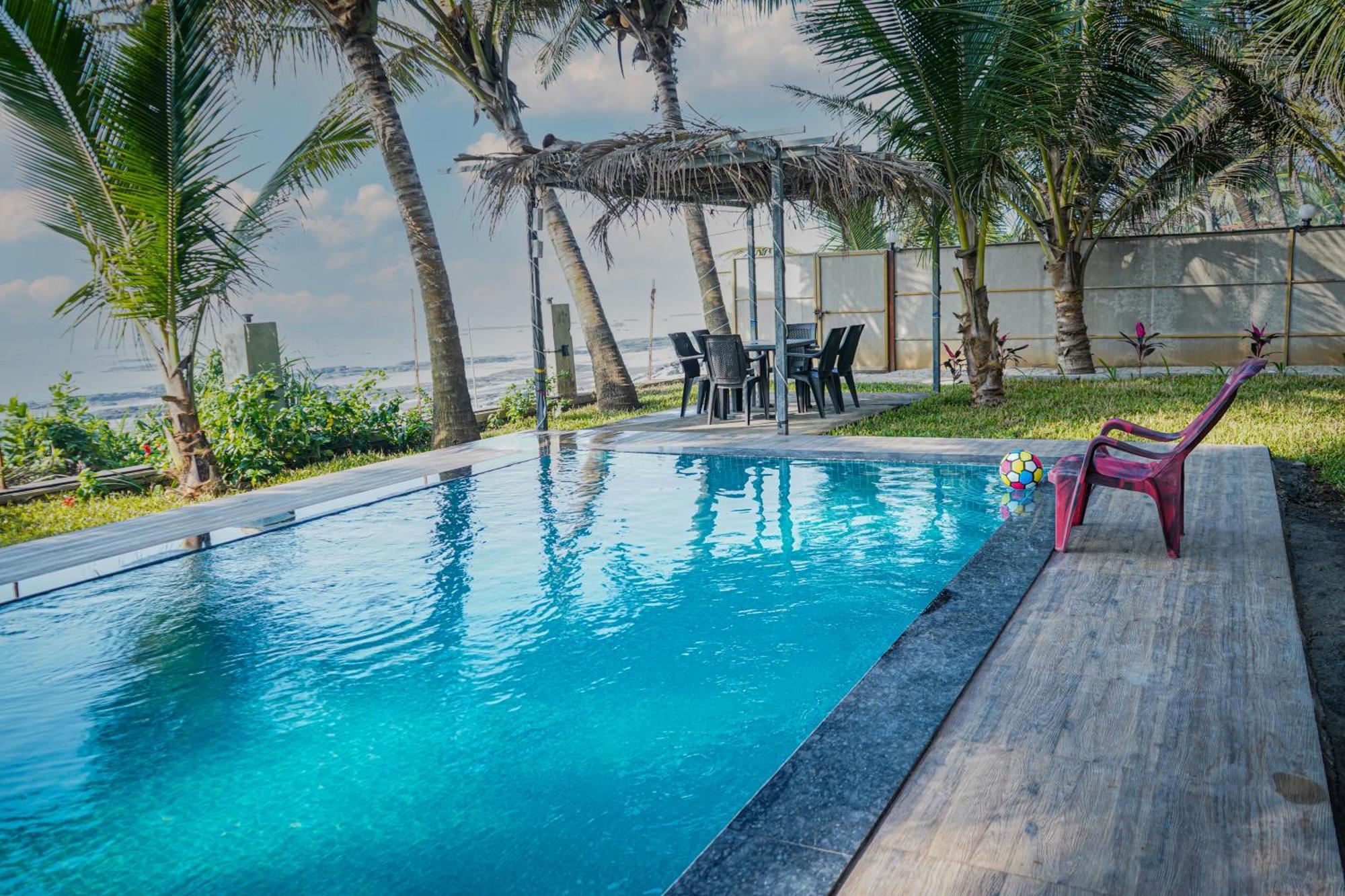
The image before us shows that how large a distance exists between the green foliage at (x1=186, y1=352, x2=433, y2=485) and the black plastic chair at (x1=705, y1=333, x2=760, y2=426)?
3352 millimetres

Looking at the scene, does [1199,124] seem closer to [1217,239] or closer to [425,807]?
[1217,239]

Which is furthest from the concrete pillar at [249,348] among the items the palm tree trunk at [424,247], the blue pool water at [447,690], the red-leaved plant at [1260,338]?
the red-leaved plant at [1260,338]

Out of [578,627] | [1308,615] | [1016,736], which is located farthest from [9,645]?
[1308,615]

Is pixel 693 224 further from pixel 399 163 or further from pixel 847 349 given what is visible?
pixel 399 163

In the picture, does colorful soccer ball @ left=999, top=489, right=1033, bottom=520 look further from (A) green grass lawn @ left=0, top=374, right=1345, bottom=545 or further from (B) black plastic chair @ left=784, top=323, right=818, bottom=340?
(B) black plastic chair @ left=784, top=323, right=818, bottom=340

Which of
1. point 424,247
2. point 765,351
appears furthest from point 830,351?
point 424,247

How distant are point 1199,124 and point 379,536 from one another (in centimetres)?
1143

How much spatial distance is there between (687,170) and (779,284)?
181cm

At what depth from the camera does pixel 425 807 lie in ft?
9.83

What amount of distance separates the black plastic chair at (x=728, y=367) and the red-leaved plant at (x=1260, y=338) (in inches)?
306

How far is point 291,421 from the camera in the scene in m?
9.58

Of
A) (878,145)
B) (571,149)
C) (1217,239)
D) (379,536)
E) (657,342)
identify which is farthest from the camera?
(657,342)

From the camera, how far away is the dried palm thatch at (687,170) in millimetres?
8828

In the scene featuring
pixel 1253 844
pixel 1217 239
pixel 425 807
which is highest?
pixel 1217 239
